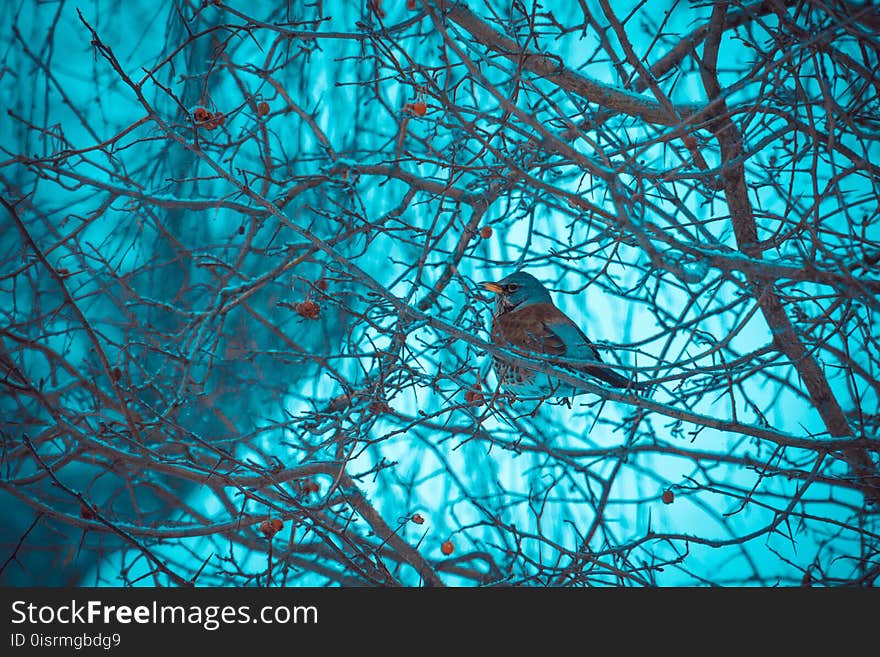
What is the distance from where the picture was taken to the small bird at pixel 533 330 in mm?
2928

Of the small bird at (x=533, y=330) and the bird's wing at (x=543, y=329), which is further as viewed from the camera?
the bird's wing at (x=543, y=329)

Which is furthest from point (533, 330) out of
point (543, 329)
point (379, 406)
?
point (379, 406)

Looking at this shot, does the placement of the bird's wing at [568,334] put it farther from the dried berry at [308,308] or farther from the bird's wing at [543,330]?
the dried berry at [308,308]

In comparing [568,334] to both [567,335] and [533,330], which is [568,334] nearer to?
[567,335]

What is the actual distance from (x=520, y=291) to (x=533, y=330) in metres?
0.22

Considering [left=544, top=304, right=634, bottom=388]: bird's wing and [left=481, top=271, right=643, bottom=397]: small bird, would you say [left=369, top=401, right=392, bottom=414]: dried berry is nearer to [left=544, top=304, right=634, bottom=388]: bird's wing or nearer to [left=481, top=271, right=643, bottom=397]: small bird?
[left=481, top=271, right=643, bottom=397]: small bird

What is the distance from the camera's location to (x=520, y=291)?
3318 millimetres

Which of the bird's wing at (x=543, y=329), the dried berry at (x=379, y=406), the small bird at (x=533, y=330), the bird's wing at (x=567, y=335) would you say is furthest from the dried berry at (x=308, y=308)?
the bird's wing at (x=567, y=335)

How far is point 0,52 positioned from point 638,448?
3086 millimetres

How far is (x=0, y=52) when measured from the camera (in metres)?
3.63

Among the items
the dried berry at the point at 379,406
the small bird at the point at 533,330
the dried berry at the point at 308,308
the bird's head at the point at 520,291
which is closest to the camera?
the dried berry at the point at 379,406

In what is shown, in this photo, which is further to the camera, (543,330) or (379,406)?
(543,330)

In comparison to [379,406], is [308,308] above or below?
above

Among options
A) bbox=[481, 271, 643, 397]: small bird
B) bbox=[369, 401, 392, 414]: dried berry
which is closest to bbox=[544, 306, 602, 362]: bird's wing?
bbox=[481, 271, 643, 397]: small bird
